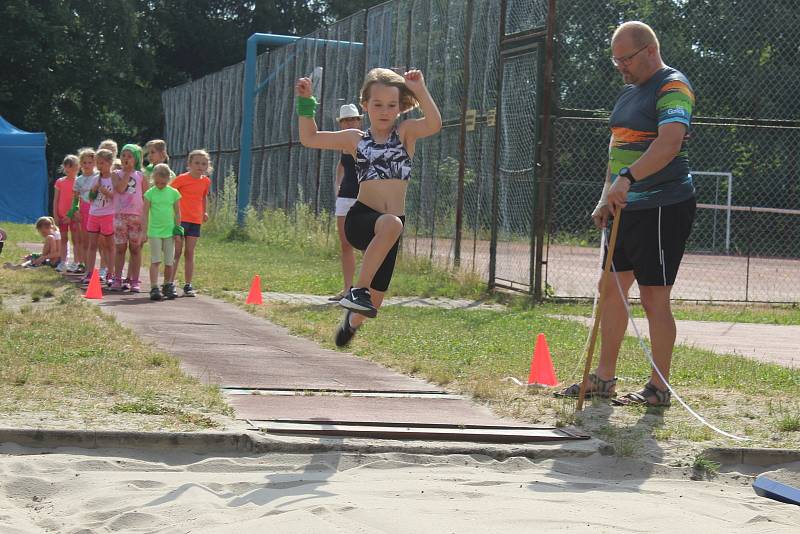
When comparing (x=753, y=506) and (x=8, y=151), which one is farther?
(x=8, y=151)

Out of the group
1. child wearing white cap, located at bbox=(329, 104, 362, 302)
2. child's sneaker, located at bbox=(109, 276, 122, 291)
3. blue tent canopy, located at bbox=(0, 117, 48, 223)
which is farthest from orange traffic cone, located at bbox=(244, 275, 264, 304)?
blue tent canopy, located at bbox=(0, 117, 48, 223)

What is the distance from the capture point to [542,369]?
7824mm

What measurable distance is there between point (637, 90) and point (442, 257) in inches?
377

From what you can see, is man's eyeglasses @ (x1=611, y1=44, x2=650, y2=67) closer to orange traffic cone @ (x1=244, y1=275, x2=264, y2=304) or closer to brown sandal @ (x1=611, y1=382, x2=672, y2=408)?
brown sandal @ (x1=611, y1=382, x2=672, y2=408)

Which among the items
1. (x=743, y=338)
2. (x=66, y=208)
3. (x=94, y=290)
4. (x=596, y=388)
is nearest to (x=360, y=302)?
(x=596, y=388)

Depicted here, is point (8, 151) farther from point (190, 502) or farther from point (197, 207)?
point (190, 502)

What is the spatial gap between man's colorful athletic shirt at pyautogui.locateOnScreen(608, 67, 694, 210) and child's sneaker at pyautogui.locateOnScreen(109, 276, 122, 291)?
8334mm

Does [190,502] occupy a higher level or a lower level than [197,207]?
lower

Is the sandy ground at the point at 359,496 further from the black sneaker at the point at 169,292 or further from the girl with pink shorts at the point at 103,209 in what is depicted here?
the girl with pink shorts at the point at 103,209

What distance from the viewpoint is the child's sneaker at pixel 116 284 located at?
14.2 m

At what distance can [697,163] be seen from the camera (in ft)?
106

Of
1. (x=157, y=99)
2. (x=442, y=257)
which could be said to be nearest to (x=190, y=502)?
(x=442, y=257)

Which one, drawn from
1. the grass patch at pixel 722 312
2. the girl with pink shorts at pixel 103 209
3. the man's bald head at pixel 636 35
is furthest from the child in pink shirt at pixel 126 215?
the man's bald head at pixel 636 35

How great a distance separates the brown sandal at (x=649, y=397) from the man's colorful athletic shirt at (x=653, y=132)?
44.8 inches
